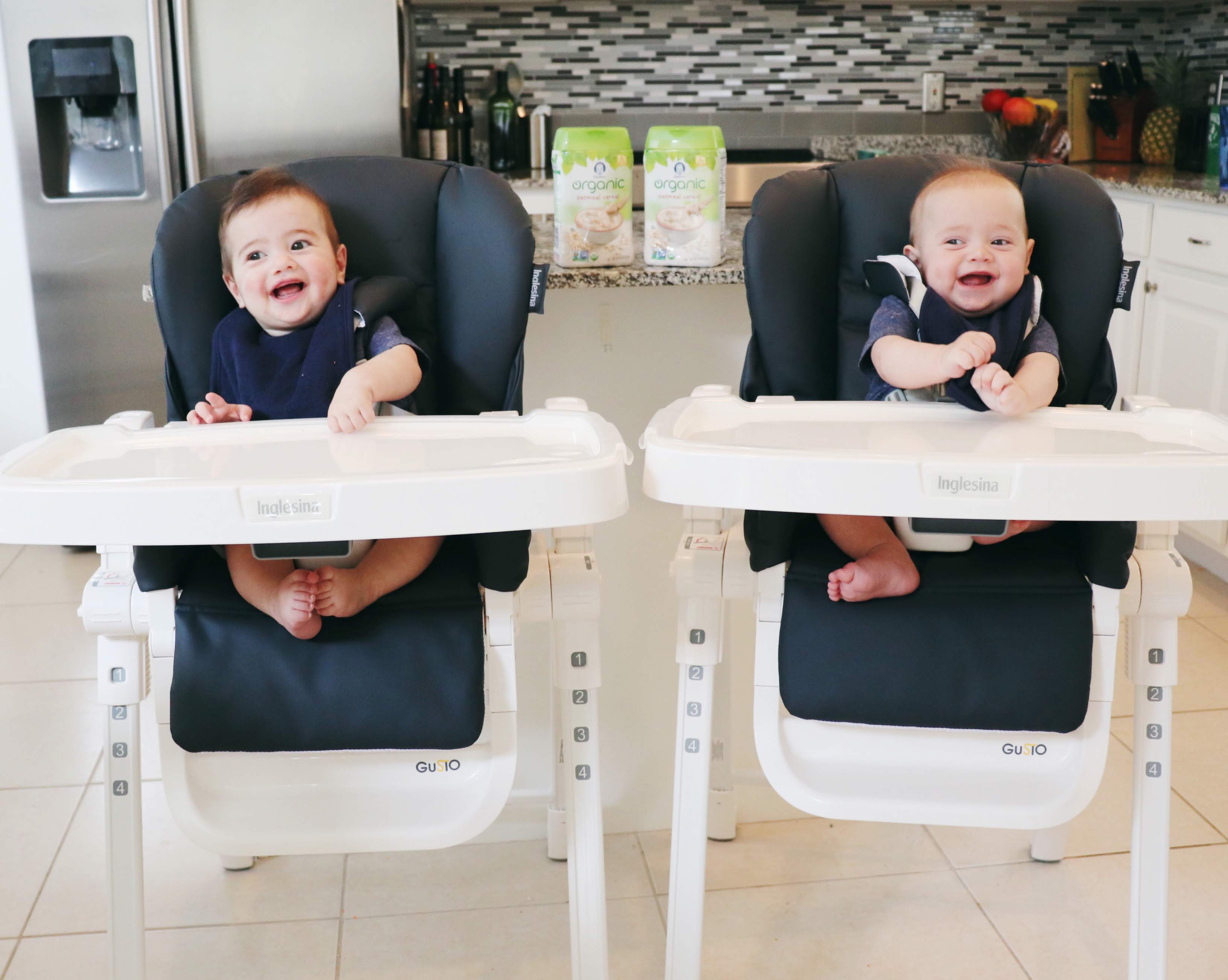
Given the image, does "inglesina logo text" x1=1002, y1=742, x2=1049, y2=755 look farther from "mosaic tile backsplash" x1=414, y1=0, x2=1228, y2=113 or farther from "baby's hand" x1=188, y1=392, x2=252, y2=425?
"mosaic tile backsplash" x1=414, y1=0, x2=1228, y2=113

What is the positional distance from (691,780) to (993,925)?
0.61 metres

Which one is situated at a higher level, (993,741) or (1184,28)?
(1184,28)

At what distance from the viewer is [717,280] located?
5.47ft

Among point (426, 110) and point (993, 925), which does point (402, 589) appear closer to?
point (993, 925)

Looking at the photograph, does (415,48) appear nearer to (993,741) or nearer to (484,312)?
(484,312)

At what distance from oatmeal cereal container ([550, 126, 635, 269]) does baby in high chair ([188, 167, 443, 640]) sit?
1.13 feet

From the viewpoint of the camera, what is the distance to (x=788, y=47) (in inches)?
155

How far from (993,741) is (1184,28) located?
3.48 meters

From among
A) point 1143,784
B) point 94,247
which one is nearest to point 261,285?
point 1143,784

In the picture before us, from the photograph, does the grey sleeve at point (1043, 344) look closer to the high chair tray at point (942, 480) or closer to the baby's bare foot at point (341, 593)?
the high chair tray at point (942, 480)

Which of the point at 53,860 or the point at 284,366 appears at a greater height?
the point at 284,366

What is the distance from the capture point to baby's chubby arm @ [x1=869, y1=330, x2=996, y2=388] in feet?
4.26

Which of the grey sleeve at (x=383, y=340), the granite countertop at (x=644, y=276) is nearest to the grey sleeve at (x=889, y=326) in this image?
the granite countertop at (x=644, y=276)

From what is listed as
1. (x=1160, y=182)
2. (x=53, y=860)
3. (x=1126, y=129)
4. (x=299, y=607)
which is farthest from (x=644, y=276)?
(x=1126, y=129)
